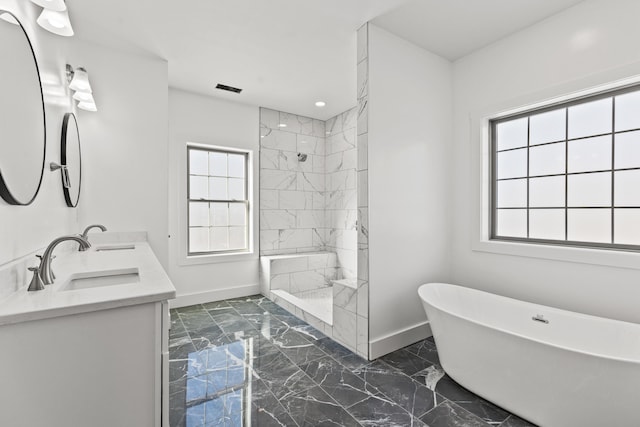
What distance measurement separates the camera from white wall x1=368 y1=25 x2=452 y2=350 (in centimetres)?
248

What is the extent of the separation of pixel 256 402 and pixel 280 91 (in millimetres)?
3366

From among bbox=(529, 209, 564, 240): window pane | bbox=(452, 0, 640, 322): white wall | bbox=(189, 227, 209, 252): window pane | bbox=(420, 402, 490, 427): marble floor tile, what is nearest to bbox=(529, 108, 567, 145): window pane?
bbox=(452, 0, 640, 322): white wall

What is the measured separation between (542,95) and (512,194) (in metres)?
0.89

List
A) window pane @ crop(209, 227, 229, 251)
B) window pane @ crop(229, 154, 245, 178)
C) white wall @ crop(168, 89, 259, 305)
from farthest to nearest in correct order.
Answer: window pane @ crop(229, 154, 245, 178) < window pane @ crop(209, 227, 229, 251) < white wall @ crop(168, 89, 259, 305)

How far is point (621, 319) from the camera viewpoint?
198 centimetres

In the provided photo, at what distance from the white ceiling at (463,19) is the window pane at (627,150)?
107 cm

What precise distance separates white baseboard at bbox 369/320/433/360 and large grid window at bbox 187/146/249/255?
2.47 m

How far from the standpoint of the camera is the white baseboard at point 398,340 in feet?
7.95

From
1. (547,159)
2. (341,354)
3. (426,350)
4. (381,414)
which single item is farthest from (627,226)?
(341,354)

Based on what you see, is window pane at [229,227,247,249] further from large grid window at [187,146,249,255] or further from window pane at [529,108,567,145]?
window pane at [529,108,567,145]

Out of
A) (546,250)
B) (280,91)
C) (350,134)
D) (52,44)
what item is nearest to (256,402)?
(546,250)

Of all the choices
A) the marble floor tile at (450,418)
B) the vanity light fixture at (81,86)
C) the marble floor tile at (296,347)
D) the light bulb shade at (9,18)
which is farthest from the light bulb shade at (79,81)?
the marble floor tile at (450,418)

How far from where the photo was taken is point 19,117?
128cm

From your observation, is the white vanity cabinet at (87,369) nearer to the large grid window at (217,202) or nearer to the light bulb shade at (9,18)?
the light bulb shade at (9,18)
